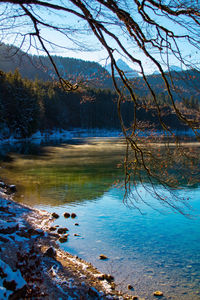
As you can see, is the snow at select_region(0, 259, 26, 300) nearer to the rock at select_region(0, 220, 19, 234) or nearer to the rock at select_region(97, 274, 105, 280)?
the rock at select_region(97, 274, 105, 280)

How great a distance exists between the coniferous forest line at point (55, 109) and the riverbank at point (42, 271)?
118 inches

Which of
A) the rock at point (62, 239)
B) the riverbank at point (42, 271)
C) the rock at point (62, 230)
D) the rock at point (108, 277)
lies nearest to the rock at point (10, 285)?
the riverbank at point (42, 271)

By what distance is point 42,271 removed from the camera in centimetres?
500

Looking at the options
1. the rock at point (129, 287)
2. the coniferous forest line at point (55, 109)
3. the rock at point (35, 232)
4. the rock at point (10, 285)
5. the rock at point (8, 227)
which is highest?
the coniferous forest line at point (55, 109)

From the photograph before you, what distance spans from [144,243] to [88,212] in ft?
10.7

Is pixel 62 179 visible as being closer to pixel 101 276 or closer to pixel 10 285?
pixel 101 276

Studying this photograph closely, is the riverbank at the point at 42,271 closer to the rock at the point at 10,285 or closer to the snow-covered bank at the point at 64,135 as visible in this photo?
the rock at the point at 10,285

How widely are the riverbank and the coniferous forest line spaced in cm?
299

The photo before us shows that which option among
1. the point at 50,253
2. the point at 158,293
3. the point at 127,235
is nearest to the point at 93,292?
the point at 158,293

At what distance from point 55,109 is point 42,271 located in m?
78.7

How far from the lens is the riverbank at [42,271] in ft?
11.8

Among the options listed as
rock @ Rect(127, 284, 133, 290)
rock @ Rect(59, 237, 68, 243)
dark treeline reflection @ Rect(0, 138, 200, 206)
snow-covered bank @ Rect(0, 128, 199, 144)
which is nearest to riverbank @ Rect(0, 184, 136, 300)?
rock @ Rect(59, 237, 68, 243)

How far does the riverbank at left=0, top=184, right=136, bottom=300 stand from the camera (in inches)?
141

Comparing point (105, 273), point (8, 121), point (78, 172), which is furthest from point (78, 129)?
point (105, 273)
